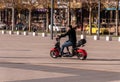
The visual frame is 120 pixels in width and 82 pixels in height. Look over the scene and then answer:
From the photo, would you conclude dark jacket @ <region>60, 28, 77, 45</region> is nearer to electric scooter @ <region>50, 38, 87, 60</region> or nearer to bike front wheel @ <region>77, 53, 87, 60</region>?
electric scooter @ <region>50, 38, 87, 60</region>

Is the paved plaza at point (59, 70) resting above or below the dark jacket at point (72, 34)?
below

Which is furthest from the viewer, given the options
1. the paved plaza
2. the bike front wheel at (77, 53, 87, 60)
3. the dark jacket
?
the dark jacket

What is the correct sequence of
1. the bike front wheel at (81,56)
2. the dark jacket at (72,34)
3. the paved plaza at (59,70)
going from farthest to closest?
the dark jacket at (72,34) → the bike front wheel at (81,56) → the paved plaza at (59,70)

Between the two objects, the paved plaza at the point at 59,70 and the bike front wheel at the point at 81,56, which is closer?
the paved plaza at the point at 59,70

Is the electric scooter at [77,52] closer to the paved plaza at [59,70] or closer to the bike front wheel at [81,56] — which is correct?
the bike front wheel at [81,56]

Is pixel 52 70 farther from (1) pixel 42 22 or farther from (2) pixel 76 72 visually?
(1) pixel 42 22

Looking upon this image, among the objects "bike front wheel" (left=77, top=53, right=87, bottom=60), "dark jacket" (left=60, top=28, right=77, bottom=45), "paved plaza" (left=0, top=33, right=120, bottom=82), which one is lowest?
"paved plaza" (left=0, top=33, right=120, bottom=82)

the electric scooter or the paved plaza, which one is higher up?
the electric scooter

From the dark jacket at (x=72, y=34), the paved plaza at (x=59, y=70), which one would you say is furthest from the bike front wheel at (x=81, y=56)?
the dark jacket at (x=72, y=34)

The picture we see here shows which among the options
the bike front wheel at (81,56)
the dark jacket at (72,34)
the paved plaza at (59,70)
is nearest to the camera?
the paved plaza at (59,70)

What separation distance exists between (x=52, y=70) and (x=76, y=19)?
174 ft

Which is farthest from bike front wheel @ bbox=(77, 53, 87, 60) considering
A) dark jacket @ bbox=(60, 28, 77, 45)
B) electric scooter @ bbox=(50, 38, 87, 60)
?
dark jacket @ bbox=(60, 28, 77, 45)

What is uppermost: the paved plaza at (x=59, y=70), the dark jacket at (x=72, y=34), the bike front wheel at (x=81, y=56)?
the dark jacket at (x=72, y=34)

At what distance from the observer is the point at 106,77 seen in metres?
13.5
